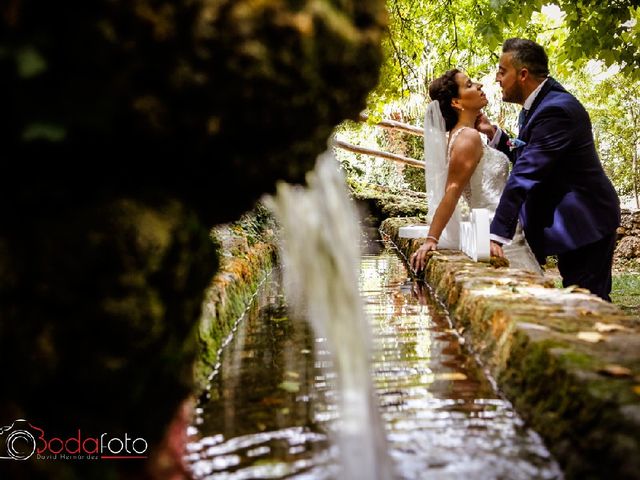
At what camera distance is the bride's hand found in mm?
5402

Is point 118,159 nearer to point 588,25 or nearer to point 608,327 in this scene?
point 608,327

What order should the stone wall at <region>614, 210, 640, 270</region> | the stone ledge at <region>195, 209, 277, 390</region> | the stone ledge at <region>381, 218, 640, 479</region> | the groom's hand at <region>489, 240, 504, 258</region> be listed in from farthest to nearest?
the stone wall at <region>614, 210, 640, 270</region> → the groom's hand at <region>489, 240, 504, 258</region> → the stone ledge at <region>195, 209, 277, 390</region> → the stone ledge at <region>381, 218, 640, 479</region>

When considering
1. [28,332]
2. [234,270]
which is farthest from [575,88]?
[28,332]

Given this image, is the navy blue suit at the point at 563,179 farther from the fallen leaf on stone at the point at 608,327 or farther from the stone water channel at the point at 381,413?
the fallen leaf on stone at the point at 608,327

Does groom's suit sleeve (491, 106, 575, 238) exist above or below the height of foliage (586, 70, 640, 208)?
below

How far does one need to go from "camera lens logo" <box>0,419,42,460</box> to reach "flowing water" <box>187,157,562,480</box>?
1.96 ft

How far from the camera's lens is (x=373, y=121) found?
8.66 metres

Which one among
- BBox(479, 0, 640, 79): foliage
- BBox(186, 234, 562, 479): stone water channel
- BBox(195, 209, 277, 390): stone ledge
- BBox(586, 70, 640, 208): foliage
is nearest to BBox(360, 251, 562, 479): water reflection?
BBox(186, 234, 562, 479): stone water channel

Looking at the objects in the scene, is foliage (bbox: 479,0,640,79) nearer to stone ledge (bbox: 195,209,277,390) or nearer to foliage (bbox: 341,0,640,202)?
foliage (bbox: 341,0,640,202)

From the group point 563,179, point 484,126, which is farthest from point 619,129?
point 563,179

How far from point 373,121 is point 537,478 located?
734 cm

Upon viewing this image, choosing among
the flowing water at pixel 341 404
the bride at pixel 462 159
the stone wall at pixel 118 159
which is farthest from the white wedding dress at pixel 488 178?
the stone wall at pixel 118 159

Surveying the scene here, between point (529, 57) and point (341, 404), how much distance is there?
9.73ft

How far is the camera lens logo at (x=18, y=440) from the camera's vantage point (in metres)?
1.30
